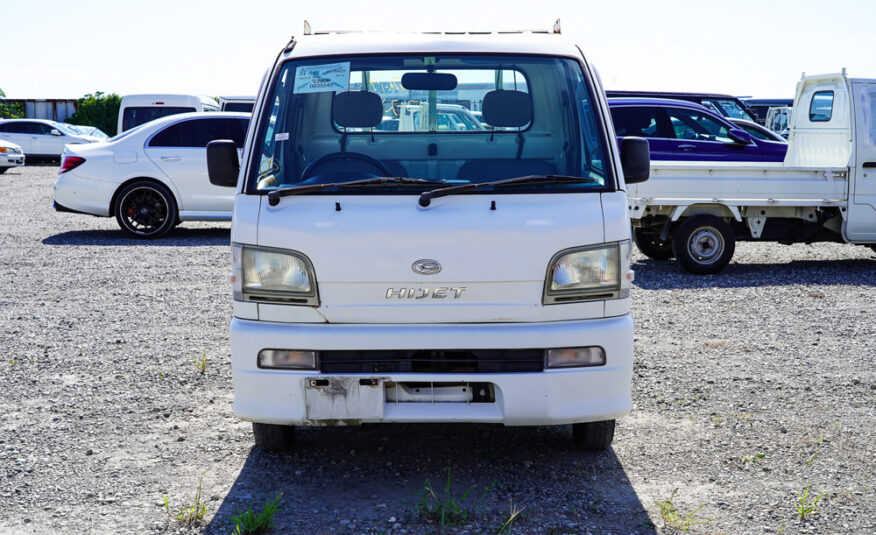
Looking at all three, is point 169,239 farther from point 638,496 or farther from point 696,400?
point 638,496

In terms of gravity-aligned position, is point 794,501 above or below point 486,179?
below

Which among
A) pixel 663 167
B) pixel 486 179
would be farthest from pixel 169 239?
pixel 486 179

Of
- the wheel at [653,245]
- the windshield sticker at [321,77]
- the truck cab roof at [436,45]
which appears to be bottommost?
the wheel at [653,245]

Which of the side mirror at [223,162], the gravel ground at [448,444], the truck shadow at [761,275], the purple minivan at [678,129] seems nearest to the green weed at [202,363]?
the gravel ground at [448,444]

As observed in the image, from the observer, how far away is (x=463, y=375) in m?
3.77

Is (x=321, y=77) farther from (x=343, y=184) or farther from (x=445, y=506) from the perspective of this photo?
(x=445, y=506)

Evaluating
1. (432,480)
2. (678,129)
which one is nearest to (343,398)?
(432,480)

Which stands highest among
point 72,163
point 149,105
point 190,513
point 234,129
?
point 149,105

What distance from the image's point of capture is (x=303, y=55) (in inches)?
174

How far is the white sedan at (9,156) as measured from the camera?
90.4ft

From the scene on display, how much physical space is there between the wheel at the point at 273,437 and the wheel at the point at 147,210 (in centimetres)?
891

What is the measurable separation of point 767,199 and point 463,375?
274 inches

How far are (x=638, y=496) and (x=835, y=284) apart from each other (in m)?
6.57

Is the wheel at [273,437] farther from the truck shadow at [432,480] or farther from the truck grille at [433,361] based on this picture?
the truck grille at [433,361]
